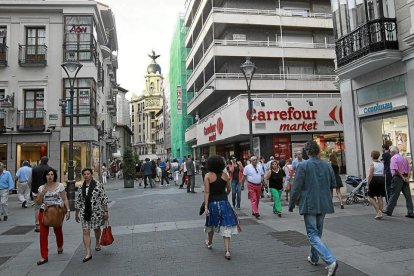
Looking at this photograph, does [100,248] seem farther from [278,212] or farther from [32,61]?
[32,61]

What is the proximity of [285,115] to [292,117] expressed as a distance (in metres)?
0.54

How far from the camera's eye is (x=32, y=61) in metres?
24.1

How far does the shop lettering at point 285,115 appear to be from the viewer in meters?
26.3

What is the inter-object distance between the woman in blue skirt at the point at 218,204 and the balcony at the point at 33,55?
2094 cm

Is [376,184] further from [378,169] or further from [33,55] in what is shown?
[33,55]

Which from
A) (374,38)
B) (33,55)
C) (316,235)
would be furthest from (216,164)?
(33,55)

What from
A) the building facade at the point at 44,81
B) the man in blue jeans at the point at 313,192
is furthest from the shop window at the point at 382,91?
the building facade at the point at 44,81

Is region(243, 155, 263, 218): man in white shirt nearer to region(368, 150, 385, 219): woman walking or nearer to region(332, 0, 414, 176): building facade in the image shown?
region(368, 150, 385, 219): woman walking

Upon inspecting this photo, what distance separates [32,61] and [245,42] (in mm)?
16123

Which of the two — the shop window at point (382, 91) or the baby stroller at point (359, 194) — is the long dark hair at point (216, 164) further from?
the shop window at point (382, 91)

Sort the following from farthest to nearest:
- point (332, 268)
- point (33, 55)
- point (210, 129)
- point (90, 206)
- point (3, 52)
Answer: point (210, 129) < point (33, 55) < point (3, 52) < point (90, 206) < point (332, 268)

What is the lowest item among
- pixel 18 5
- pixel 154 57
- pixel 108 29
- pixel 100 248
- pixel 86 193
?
pixel 100 248

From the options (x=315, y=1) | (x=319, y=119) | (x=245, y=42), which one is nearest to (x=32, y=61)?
(x=245, y=42)

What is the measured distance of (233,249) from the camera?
22.6 feet
